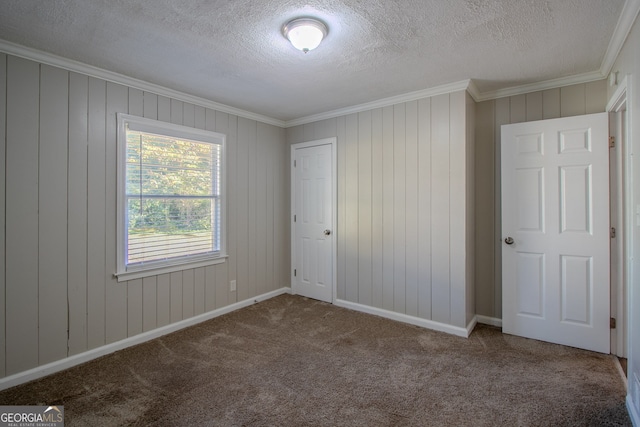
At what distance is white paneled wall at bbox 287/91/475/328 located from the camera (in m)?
3.04

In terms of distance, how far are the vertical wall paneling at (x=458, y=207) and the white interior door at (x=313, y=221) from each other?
1.45 metres

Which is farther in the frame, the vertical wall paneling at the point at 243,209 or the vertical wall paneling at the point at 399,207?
the vertical wall paneling at the point at 243,209

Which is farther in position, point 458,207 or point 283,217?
point 283,217

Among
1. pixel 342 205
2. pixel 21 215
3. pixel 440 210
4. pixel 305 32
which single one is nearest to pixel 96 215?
pixel 21 215

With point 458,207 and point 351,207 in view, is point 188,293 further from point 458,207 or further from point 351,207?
point 458,207

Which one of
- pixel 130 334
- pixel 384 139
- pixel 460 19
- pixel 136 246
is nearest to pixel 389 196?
pixel 384 139

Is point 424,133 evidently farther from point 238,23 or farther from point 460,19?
point 238,23

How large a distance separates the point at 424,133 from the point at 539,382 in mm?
2300

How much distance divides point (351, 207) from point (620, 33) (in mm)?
2602

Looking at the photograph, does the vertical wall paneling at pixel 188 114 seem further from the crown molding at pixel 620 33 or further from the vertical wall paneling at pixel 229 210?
the crown molding at pixel 620 33

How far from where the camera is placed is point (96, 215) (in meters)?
2.64

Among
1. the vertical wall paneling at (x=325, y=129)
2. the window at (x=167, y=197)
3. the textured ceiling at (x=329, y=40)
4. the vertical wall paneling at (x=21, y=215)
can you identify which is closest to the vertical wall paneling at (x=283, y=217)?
the vertical wall paneling at (x=325, y=129)

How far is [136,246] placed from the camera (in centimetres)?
289

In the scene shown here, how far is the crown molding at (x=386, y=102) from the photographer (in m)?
2.98
